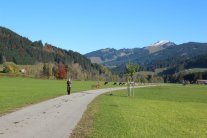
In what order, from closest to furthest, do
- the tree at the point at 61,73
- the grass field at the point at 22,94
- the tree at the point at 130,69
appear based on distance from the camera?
1. the grass field at the point at 22,94
2. the tree at the point at 130,69
3. the tree at the point at 61,73

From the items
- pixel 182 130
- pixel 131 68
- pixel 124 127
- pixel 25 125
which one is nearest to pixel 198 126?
pixel 182 130

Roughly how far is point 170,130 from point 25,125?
6.79m

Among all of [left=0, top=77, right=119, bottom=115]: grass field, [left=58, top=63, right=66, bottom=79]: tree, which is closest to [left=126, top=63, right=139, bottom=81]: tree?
[left=0, top=77, right=119, bottom=115]: grass field

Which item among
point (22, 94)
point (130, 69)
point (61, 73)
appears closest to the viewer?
point (22, 94)

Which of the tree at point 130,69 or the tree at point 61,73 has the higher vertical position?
the tree at point 61,73

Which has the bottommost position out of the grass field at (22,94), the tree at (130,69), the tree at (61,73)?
the grass field at (22,94)

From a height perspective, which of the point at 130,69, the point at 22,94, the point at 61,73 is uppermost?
the point at 61,73

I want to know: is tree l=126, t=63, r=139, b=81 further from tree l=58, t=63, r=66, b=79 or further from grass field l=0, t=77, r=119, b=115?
tree l=58, t=63, r=66, b=79

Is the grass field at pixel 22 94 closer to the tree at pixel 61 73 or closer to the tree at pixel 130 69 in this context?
the tree at pixel 130 69

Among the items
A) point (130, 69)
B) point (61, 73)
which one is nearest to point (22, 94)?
point (130, 69)

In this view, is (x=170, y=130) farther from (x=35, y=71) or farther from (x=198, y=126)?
(x=35, y=71)

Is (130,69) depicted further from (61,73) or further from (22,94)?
(61,73)

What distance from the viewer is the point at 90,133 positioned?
18.1m

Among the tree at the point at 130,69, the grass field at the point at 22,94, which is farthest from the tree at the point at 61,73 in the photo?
A: the tree at the point at 130,69
